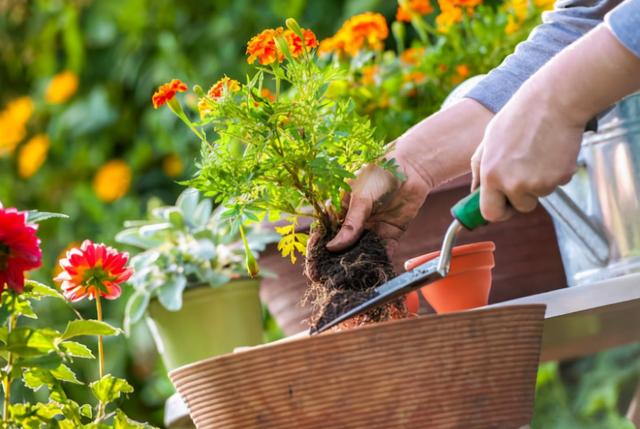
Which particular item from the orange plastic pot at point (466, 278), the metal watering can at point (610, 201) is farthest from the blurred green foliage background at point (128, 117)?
the orange plastic pot at point (466, 278)

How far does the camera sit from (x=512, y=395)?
89 centimetres

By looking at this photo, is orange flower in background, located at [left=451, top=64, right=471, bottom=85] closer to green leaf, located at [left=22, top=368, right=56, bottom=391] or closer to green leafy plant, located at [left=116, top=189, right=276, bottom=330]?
green leafy plant, located at [left=116, top=189, right=276, bottom=330]

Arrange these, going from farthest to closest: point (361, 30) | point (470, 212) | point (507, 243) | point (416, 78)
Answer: point (416, 78)
point (361, 30)
point (507, 243)
point (470, 212)

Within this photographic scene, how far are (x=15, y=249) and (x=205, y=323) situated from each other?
0.86 meters

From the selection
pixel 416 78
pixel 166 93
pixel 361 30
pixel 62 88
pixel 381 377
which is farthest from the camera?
pixel 62 88

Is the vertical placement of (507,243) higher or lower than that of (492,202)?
lower

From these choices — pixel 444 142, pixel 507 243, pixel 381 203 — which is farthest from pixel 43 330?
pixel 507 243

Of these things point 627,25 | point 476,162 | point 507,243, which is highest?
point 627,25

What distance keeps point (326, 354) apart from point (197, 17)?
8.74 feet

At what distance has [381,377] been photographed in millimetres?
836

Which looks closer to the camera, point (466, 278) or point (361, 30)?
point (466, 278)

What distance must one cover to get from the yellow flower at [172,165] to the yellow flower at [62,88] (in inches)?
16.7

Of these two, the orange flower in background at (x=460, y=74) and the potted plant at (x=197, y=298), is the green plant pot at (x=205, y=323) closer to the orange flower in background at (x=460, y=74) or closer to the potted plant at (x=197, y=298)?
the potted plant at (x=197, y=298)

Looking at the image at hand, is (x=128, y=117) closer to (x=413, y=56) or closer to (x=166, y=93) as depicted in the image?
(x=413, y=56)
